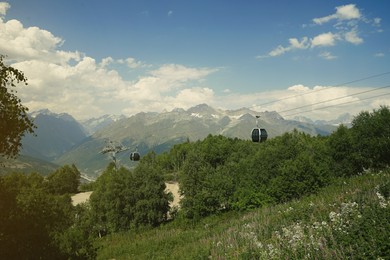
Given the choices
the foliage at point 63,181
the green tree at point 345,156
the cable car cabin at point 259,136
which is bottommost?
the foliage at point 63,181

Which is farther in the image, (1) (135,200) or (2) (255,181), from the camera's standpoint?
(1) (135,200)

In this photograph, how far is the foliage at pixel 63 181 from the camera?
382ft

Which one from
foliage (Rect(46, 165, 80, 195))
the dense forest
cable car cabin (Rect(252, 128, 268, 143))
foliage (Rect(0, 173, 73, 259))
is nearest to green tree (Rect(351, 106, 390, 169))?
the dense forest

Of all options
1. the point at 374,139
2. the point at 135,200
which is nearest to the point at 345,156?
the point at 374,139

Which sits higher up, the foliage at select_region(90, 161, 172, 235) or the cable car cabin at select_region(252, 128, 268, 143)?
the cable car cabin at select_region(252, 128, 268, 143)

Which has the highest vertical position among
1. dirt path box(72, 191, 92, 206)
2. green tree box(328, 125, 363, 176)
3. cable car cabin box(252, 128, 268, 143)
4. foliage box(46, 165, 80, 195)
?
cable car cabin box(252, 128, 268, 143)

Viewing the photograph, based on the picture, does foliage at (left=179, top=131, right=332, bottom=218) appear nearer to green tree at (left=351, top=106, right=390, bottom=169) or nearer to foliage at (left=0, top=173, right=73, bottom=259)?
green tree at (left=351, top=106, right=390, bottom=169)

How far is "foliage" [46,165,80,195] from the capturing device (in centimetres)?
11631

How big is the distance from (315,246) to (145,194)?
159ft

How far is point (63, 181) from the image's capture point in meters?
117

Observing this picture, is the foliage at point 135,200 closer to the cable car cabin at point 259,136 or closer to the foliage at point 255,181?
the foliage at point 255,181

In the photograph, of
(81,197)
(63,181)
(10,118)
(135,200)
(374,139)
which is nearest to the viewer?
(10,118)

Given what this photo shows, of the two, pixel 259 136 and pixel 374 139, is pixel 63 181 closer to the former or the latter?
pixel 259 136

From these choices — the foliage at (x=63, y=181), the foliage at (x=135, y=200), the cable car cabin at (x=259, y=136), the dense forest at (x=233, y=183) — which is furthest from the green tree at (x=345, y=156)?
the foliage at (x=63, y=181)
